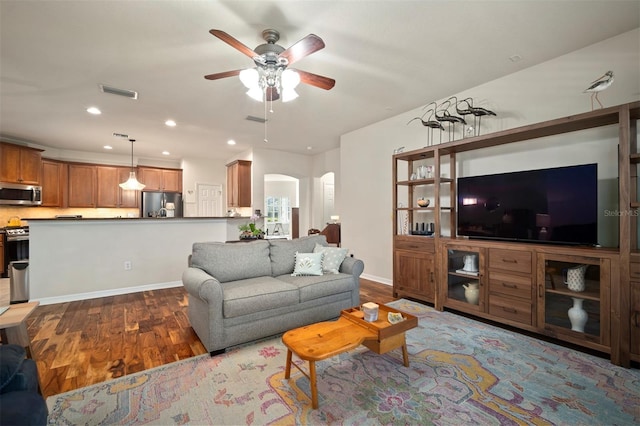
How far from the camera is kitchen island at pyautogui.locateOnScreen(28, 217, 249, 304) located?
12.3ft

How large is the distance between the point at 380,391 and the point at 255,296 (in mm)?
1285

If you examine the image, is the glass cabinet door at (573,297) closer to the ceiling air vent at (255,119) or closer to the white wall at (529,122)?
the white wall at (529,122)

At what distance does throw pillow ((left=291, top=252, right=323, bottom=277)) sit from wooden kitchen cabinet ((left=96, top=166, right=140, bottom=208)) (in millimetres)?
6344

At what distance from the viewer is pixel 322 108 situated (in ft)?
14.0

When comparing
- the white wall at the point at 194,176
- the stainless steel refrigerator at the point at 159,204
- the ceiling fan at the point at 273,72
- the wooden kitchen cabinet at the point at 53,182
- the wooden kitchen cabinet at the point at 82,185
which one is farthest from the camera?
the white wall at the point at 194,176

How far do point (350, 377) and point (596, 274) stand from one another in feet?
7.42

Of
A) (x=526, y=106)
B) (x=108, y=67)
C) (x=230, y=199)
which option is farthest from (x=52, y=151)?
(x=526, y=106)

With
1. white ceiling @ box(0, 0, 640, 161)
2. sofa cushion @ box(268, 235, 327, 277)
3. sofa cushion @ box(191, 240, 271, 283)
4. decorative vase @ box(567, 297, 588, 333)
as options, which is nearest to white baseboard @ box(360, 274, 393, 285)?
sofa cushion @ box(268, 235, 327, 277)

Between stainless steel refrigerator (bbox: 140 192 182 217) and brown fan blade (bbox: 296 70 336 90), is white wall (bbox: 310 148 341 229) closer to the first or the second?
stainless steel refrigerator (bbox: 140 192 182 217)

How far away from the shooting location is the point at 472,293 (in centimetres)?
320

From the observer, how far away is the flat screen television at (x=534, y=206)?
2.53 metres

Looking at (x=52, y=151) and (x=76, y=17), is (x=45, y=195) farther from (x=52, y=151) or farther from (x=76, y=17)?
(x=76, y=17)

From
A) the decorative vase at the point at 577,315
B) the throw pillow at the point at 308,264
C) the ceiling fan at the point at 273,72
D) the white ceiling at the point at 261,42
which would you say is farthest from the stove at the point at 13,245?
the decorative vase at the point at 577,315

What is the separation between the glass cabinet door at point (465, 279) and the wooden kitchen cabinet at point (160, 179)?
24.1 ft
